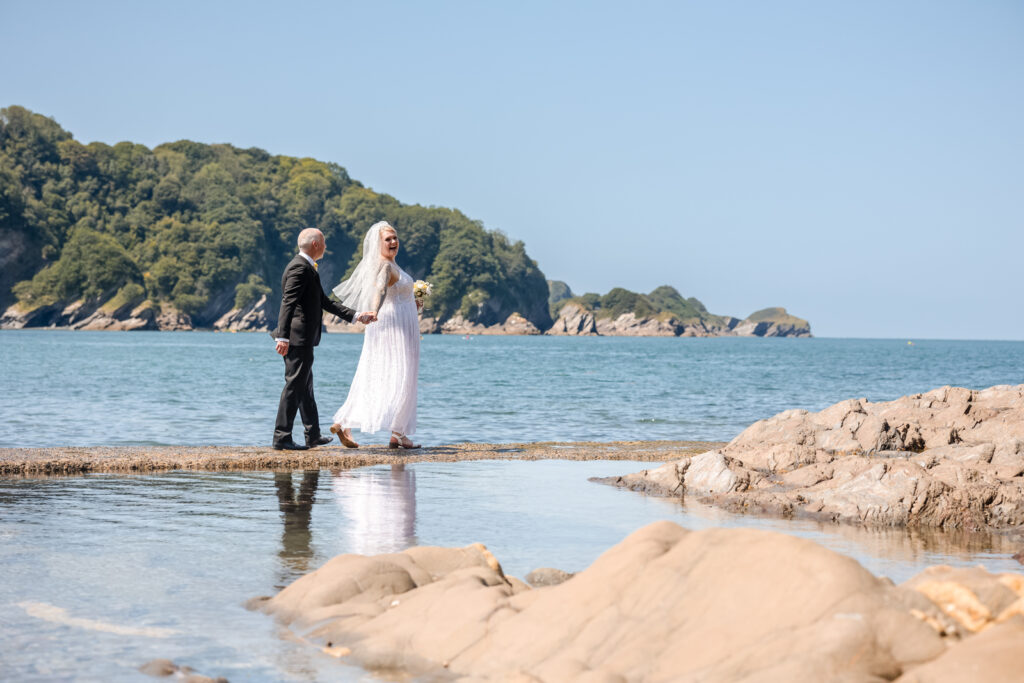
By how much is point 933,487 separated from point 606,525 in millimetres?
2408

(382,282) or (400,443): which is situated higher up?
(382,282)

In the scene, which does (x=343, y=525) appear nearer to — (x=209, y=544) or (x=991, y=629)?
(x=209, y=544)

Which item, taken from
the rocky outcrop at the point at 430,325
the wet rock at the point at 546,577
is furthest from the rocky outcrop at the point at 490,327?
the wet rock at the point at 546,577

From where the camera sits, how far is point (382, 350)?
33.4 ft

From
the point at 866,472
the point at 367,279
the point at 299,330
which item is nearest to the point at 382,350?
the point at 367,279

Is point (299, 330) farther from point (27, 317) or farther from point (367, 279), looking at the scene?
point (27, 317)

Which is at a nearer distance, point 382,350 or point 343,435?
point 382,350

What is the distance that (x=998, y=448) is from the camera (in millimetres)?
8586

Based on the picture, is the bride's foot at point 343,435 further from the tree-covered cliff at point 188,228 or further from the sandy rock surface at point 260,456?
the tree-covered cliff at point 188,228

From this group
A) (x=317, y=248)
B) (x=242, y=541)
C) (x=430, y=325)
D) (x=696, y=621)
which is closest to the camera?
(x=696, y=621)

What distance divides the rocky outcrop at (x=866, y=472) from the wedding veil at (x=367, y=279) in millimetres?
3245

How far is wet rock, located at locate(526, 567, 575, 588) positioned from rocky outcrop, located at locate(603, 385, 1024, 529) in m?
2.97

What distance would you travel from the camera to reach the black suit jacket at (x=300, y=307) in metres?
9.71

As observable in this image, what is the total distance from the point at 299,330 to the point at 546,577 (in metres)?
5.74
